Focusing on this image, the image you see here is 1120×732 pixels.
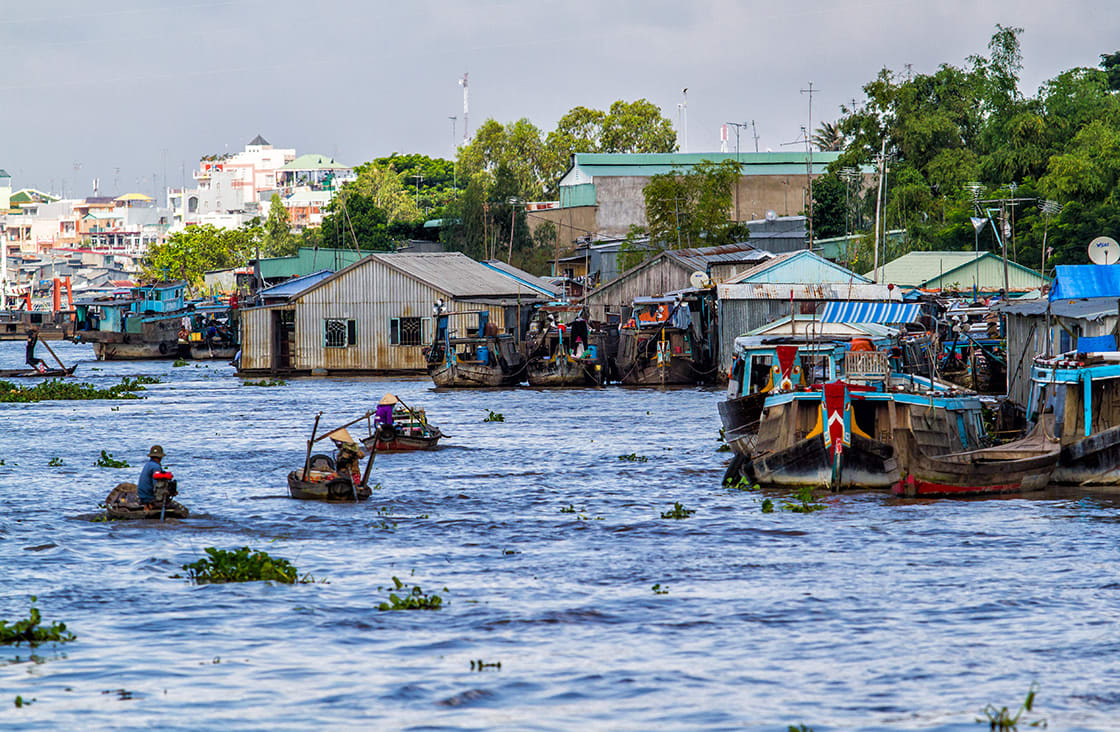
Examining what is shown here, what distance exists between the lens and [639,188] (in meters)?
83.4

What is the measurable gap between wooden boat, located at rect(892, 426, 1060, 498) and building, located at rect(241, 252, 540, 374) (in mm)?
32308

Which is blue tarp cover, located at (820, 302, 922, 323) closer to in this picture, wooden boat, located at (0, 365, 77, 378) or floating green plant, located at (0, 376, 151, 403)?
floating green plant, located at (0, 376, 151, 403)

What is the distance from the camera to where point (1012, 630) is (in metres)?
14.4

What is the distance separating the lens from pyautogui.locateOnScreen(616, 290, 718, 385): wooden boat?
49.2 meters

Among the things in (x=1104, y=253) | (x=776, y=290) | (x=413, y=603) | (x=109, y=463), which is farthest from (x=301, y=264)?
(x=413, y=603)

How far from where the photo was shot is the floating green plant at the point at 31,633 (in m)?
14.1

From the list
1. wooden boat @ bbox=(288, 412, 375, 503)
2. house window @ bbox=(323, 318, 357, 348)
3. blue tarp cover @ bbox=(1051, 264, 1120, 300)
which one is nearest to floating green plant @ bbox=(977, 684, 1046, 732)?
wooden boat @ bbox=(288, 412, 375, 503)

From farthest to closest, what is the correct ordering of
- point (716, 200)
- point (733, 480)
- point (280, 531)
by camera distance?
point (716, 200) < point (733, 480) < point (280, 531)

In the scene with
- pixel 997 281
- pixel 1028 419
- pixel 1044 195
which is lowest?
pixel 1028 419

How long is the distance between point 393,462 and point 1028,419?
12.8 metres

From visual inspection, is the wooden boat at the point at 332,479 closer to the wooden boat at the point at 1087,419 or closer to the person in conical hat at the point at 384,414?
the person in conical hat at the point at 384,414

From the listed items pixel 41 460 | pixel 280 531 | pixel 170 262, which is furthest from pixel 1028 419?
pixel 170 262

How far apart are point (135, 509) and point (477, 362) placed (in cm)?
2974

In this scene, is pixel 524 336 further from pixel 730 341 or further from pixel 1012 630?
pixel 1012 630
